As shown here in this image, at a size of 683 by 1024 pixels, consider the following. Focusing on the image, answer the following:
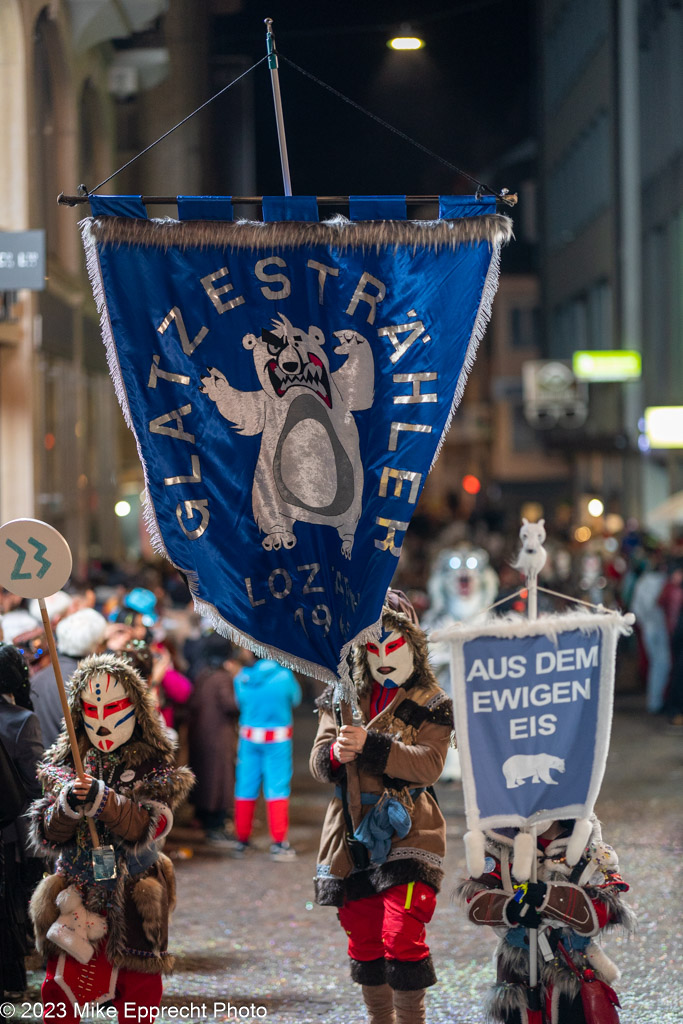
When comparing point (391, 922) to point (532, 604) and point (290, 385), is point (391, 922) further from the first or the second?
point (290, 385)

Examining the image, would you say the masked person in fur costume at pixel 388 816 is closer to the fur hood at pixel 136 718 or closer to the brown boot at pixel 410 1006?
the brown boot at pixel 410 1006

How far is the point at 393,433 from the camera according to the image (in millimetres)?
4746

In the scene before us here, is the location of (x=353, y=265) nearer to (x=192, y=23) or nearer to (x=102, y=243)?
(x=102, y=243)

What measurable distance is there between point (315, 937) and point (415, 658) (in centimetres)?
251

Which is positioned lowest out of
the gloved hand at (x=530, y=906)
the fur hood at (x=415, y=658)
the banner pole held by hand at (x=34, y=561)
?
the gloved hand at (x=530, y=906)

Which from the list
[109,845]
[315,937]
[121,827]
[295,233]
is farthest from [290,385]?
[315,937]

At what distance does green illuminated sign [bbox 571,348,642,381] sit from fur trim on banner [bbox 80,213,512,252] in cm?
2484

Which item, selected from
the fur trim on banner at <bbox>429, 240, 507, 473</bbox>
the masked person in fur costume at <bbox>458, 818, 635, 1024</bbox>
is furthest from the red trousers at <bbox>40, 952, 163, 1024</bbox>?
the fur trim on banner at <bbox>429, 240, 507, 473</bbox>

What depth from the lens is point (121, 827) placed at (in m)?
4.76

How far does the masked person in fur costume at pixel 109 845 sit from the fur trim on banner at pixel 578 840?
1.47m

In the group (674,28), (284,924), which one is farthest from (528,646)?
(674,28)

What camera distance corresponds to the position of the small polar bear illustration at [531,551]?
180 inches

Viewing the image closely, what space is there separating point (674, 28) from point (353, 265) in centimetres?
2712

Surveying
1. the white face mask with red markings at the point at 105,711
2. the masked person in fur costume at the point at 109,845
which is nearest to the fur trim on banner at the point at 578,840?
the masked person in fur costume at the point at 109,845
